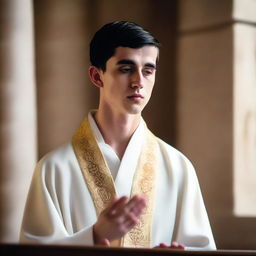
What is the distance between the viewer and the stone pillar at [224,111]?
246 centimetres

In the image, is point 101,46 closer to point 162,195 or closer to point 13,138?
point 162,195

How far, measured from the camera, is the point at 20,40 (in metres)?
2.44

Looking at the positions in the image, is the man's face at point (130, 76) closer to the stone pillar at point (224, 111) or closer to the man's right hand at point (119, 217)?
the man's right hand at point (119, 217)

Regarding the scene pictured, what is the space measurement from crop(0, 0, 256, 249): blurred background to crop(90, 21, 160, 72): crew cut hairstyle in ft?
2.76

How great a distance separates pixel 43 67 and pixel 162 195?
133cm

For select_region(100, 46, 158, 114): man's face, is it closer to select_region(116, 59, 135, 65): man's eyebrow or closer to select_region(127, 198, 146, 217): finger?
select_region(116, 59, 135, 65): man's eyebrow

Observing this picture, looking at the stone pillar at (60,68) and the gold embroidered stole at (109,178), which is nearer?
the gold embroidered stole at (109,178)

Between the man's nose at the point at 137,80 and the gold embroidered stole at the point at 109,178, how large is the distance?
0.68ft

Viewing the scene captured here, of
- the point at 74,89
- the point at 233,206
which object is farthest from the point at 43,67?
the point at 233,206

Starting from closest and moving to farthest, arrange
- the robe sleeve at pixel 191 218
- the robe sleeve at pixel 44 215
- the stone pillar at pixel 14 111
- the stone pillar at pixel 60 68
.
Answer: the robe sleeve at pixel 44 215, the robe sleeve at pixel 191 218, the stone pillar at pixel 14 111, the stone pillar at pixel 60 68

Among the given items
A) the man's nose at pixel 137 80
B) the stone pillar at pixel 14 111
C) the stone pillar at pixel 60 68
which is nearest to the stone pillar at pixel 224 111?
the stone pillar at pixel 60 68

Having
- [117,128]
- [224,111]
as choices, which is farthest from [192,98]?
[117,128]

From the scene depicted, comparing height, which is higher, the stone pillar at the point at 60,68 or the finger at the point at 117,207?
the stone pillar at the point at 60,68

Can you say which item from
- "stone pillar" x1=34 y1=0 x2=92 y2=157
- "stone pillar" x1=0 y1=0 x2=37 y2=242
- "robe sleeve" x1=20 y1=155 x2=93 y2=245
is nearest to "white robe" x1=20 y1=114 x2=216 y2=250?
"robe sleeve" x1=20 y1=155 x2=93 y2=245
